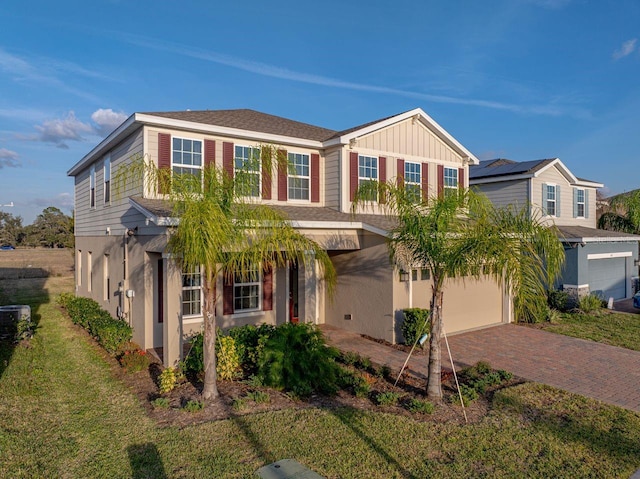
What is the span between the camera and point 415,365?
9312 mm

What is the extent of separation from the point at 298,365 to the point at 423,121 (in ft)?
31.9

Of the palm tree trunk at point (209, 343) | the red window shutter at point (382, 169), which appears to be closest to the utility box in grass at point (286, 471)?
the palm tree trunk at point (209, 343)

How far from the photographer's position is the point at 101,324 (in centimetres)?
1080

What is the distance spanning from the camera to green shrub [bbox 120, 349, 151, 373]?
8539mm

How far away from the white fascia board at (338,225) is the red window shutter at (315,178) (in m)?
2.20

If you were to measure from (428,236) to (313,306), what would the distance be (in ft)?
17.4

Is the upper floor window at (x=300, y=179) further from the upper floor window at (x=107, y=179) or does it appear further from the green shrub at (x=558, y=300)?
the green shrub at (x=558, y=300)

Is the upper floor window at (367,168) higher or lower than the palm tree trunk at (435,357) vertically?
higher

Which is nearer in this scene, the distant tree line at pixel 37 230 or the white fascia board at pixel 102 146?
the white fascia board at pixel 102 146

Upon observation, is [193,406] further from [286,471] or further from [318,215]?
[318,215]

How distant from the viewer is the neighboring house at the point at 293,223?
10.3 m

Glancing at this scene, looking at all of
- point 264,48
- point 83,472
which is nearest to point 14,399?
point 83,472

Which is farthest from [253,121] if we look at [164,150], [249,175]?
[249,175]

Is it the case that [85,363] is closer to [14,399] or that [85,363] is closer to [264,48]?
[14,399]
